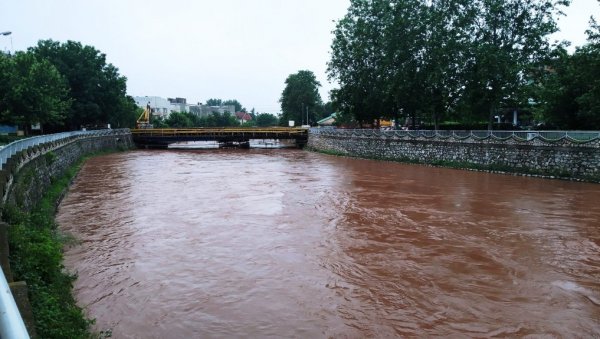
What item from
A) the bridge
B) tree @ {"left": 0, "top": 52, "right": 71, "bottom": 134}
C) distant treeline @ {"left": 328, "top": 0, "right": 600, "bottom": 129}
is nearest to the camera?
distant treeline @ {"left": 328, "top": 0, "right": 600, "bottom": 129}

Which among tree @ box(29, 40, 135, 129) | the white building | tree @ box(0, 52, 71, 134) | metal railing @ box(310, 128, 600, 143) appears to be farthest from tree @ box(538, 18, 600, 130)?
the white building

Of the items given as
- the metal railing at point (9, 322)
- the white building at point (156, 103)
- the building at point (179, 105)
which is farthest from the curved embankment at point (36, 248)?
the building at point (179, 105)

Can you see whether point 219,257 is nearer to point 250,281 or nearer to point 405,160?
point 250,281

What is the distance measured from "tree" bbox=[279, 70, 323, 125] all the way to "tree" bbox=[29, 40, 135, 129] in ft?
137

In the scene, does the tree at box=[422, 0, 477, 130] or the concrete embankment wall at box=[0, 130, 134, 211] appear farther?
the tree at box=[422, 0, 477, 130]

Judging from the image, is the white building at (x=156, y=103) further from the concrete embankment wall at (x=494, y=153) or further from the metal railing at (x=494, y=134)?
the concrete embankment wall at (x=494, y=153)

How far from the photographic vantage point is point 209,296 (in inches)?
376

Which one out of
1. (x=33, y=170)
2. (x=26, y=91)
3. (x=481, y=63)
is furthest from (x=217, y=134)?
(x=33, y=170)

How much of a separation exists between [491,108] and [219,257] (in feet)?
89.5

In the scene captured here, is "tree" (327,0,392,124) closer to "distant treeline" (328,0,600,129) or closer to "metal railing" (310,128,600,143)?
"distant treeline" (328,0,600,129)

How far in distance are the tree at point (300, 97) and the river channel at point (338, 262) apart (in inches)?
2786

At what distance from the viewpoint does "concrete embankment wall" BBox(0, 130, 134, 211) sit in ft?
41.9

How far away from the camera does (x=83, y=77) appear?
5328cm

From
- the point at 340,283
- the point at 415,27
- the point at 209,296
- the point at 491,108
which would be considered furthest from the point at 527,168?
the point at 209,296
